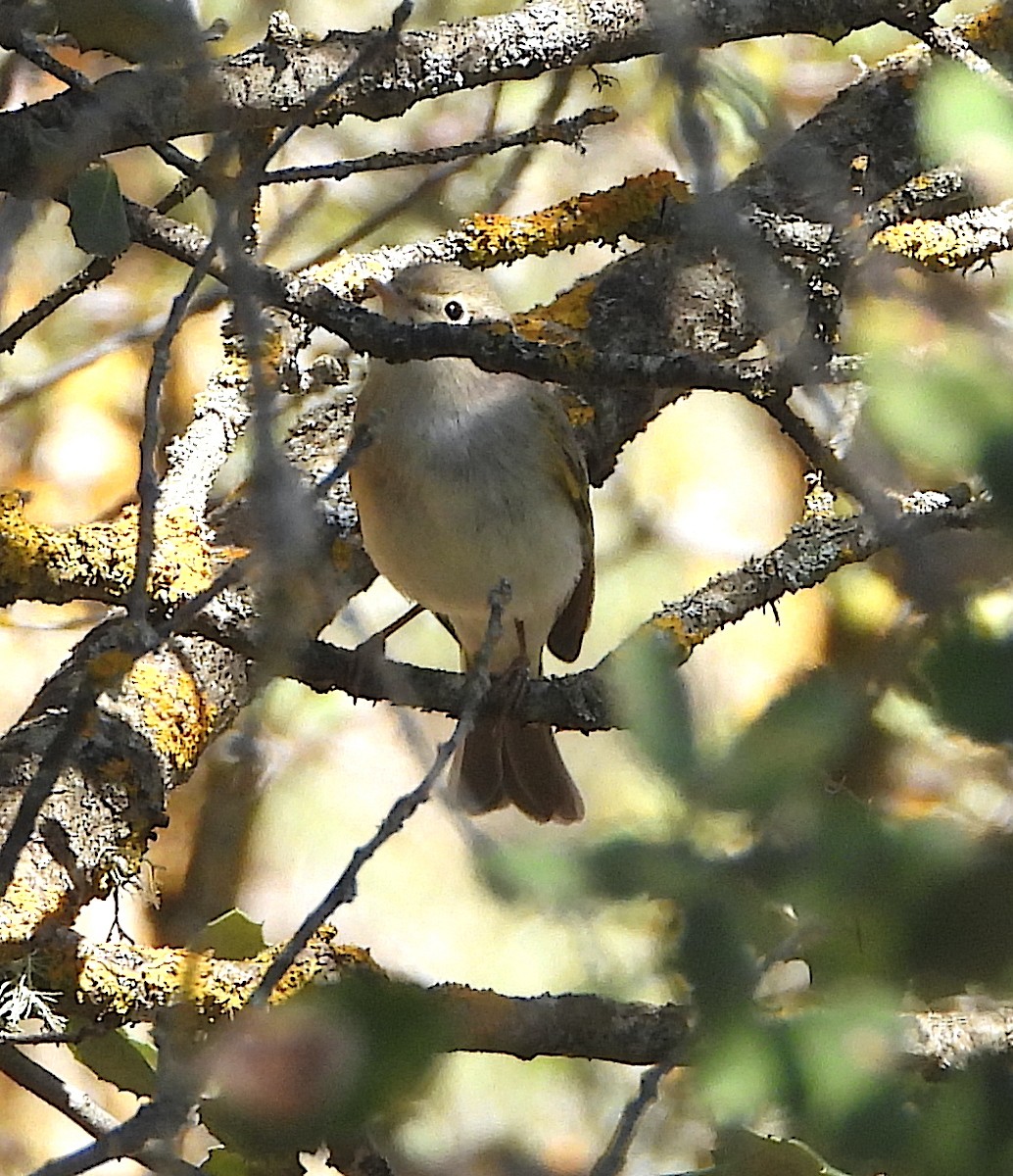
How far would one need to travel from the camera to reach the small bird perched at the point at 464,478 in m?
3.33

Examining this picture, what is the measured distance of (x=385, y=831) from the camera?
4.39 ft

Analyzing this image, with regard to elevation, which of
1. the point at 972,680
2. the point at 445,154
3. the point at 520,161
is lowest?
the point at 972,680

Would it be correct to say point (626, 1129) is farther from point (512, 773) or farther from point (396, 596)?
point (396, 596)

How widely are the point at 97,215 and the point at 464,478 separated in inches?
68.4

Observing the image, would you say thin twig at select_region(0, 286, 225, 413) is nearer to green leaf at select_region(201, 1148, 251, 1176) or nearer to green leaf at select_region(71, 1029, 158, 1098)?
green leaf at select_region(71, 1029, 158, 1098)

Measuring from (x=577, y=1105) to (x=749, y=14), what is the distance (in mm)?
2336

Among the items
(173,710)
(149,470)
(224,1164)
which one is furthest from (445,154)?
(224,1164)

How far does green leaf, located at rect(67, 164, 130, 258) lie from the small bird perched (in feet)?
4.60

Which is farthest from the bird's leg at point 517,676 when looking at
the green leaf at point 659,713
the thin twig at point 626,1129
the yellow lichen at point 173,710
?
the green leaf at point 659,713

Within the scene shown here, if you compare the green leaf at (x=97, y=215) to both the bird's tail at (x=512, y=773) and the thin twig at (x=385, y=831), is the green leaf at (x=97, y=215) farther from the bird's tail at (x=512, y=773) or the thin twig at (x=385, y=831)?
the bird's tail at (x=512, y=773)

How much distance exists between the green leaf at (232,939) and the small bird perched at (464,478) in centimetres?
109

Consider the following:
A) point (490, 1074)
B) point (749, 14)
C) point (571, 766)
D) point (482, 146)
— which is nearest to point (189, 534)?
point (482, 146)

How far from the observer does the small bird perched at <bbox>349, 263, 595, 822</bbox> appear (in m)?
3.33

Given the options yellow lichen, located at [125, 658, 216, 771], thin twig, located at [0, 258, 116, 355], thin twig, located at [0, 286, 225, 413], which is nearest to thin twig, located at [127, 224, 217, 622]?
thin twig, located at [0, 258, 116, 355]
